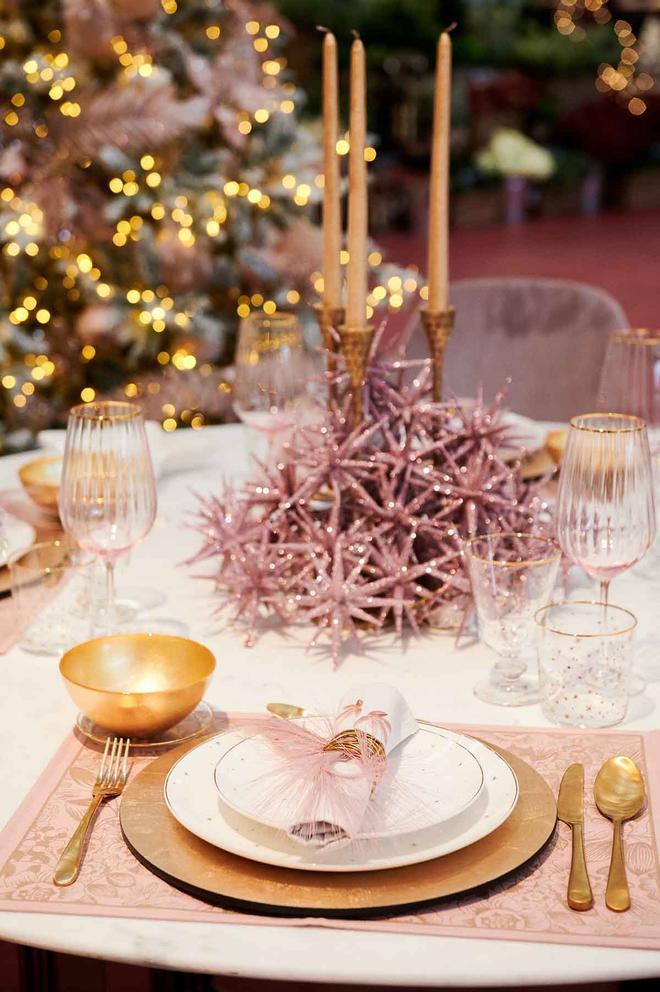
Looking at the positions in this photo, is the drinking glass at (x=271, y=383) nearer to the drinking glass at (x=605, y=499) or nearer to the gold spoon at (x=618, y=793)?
the drinking glass at (x=605, y=499)

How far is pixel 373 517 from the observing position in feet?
4.21

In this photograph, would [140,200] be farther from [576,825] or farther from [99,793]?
[576,825]

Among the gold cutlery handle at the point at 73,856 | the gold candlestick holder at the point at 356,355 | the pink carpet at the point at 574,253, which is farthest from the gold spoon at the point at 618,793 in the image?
the pink carpet at the point at 574,253

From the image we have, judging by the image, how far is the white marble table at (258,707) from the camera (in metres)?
0.74

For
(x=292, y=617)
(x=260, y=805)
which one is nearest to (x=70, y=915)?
(x=260, y=805)

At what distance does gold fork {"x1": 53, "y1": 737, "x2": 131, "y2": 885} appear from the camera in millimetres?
830

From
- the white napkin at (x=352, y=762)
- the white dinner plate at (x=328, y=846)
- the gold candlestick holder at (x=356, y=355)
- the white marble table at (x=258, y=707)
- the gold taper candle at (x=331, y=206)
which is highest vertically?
the gold taper candle at (x=331, y=206)

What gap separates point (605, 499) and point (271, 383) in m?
0.53

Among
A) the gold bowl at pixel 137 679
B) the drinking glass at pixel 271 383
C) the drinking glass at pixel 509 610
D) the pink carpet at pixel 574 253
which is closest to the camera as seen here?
the gold bowl at pixel 137 679

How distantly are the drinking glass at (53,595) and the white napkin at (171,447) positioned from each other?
0.35 meters

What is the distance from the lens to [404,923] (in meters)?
0.78

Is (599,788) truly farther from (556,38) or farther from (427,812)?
(556,38)

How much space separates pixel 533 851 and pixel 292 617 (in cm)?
51

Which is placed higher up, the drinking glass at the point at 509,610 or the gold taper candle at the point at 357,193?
the gold taper candle at the point at 357,193
